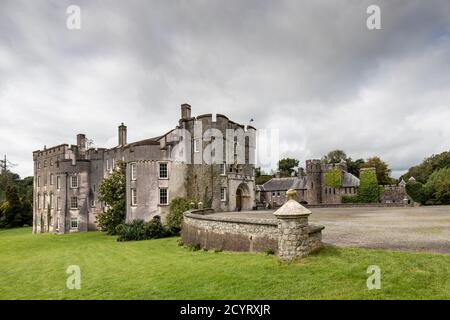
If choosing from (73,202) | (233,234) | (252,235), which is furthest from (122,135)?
(252,235)

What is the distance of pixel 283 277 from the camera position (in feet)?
28.6

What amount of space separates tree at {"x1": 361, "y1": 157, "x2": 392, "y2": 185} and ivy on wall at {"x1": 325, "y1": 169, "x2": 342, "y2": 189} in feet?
45.2

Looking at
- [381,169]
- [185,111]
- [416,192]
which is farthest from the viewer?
[381,169]

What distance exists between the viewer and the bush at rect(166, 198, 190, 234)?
1035 inches

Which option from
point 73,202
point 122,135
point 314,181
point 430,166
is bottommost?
point 73,202

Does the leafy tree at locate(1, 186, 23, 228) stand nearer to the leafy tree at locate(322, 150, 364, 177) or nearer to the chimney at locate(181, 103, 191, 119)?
the chimney at locate(181, 103, 191, 119)

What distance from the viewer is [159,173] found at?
29625mm

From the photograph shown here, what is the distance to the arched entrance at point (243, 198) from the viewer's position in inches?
1412

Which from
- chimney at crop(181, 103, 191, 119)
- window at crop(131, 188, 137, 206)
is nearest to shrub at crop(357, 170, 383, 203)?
chimney at crop(181, 103, 191, 119)

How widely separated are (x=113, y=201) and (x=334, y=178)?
32.8m

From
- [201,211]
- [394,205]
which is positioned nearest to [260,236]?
[201,211]

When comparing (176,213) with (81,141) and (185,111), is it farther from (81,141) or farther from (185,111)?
(81,141)

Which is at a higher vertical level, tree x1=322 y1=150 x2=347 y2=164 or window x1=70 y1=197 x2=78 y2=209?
tree x1=322 y1=150 x2=347 y2=164

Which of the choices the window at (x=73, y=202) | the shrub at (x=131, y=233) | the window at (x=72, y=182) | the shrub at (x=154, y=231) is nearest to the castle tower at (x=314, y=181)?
the shrub at (x=154, y=231)
